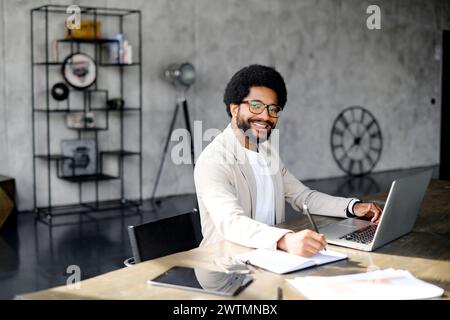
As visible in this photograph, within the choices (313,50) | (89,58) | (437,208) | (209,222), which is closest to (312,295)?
(209,222)

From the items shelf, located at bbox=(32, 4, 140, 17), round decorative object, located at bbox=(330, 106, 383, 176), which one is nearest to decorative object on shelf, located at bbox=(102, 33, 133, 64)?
shelf, located at bbox=(32, 4, 140, 17)

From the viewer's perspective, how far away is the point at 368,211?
8.80 feet

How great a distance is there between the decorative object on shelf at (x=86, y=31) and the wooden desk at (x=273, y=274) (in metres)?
5.02

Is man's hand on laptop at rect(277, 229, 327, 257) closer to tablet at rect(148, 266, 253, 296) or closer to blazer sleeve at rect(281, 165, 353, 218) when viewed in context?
tablet at rect(148, 266, 253, 296)

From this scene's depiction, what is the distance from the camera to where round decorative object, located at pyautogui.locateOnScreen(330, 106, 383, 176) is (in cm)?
1016

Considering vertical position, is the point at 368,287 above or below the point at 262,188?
below

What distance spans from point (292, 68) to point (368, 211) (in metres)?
6.89

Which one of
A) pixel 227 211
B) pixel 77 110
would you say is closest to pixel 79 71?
pixel 77 110

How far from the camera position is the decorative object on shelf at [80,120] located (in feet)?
23.7

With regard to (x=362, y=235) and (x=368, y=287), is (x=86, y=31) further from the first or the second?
(x=368, y=287)

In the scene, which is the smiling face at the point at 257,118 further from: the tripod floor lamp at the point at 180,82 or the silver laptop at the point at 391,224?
the tripod floor lamp at the point at 180,82

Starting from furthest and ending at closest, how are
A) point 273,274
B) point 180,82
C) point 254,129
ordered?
point 180,82 → point 254,129 → point 273,274

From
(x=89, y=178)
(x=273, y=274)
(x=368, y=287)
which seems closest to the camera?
(x=368, y=287)

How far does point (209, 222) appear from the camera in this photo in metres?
2.54
